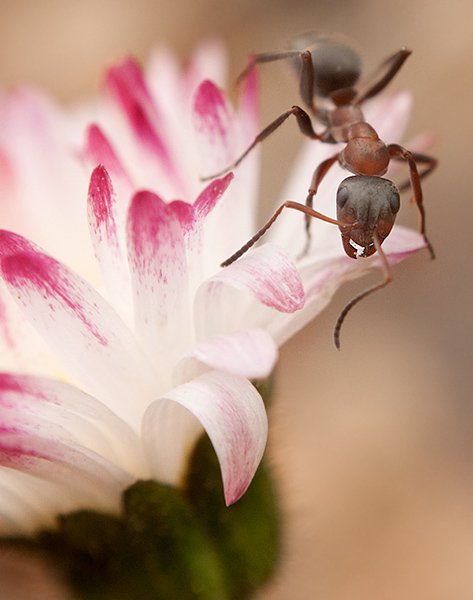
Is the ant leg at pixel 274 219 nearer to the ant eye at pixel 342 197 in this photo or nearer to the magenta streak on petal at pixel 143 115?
the ant eye at pixel 342 197

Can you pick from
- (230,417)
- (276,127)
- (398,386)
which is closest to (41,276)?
(230,417)

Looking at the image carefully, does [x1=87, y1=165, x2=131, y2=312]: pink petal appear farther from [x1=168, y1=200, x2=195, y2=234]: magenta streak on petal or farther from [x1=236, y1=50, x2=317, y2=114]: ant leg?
[x1=236, y1=50, x2=317, y2=114]: ant leg

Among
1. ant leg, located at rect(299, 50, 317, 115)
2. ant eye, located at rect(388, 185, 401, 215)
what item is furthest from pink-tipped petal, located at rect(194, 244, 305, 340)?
ant leg, located at rect(299, 50, 317, 115)

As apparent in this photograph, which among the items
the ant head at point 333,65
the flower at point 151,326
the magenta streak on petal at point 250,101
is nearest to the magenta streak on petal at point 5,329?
the flower at point 151,326

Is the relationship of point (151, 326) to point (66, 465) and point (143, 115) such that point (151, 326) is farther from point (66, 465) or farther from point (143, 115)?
point (143, 115)

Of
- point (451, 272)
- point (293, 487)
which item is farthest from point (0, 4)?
point (293, 487)

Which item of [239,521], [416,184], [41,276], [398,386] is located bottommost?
[398,386]
